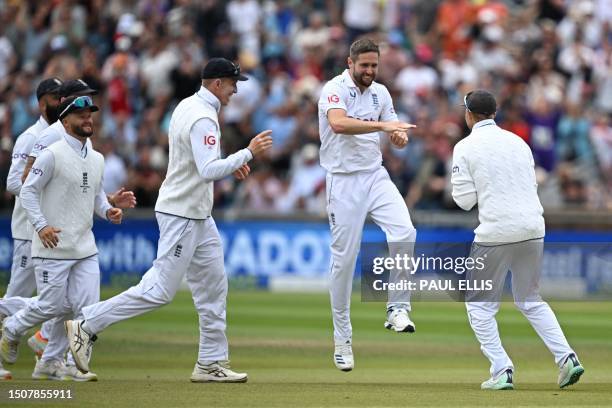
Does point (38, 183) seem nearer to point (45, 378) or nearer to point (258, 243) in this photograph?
point (45, 378)

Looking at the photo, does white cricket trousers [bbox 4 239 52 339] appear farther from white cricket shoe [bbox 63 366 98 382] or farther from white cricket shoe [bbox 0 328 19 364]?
white cricket shoe [bbox 63 366 98 382]

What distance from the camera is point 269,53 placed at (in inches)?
1027

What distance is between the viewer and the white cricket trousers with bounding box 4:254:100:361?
11.6 metres

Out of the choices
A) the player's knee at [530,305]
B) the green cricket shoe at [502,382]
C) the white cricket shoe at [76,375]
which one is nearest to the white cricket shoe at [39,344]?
the white cricket shoe at [76,375]

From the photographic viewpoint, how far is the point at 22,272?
12711 millimetres

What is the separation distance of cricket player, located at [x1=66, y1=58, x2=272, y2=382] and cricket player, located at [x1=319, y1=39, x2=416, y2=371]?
943 millimetres

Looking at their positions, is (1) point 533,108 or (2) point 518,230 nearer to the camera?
(2) point 518,230

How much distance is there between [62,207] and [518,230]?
397 cm

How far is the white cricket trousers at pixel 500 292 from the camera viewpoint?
1104 centimetres

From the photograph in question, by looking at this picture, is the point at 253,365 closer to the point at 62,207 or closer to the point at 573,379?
the point at 62,207

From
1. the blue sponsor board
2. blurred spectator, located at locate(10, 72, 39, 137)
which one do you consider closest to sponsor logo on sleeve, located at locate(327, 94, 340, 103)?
the blue sponsor board

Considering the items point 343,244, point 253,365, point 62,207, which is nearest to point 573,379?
point 343,244

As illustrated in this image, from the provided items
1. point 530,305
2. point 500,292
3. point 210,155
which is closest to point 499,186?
point 500,292

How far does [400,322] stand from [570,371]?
161cm
